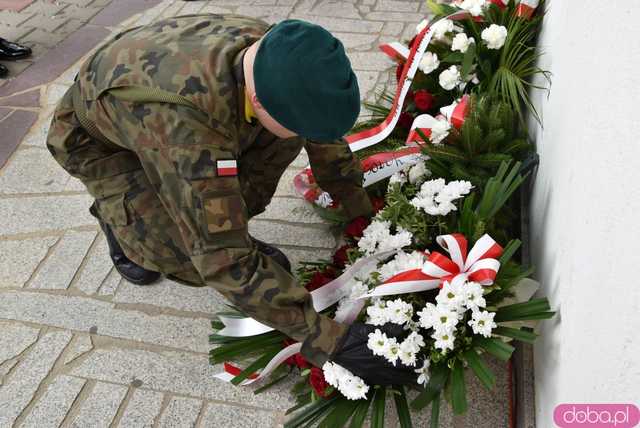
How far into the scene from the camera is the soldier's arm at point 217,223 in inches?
61.8

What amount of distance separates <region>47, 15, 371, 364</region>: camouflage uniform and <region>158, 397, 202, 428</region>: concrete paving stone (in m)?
0.56

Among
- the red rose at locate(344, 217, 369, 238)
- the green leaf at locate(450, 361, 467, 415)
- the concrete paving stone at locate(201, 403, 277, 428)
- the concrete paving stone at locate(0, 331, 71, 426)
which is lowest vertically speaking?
the concrete paving stone at locate(201, 403, 277, 428)

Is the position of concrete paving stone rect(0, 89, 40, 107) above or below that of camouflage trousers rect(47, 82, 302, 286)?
below

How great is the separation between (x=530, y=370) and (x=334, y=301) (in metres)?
0.68

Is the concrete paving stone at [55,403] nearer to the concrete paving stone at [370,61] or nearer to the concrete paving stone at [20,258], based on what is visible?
the concrete paving stone at [20,258]

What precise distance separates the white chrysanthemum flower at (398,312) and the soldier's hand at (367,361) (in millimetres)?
22

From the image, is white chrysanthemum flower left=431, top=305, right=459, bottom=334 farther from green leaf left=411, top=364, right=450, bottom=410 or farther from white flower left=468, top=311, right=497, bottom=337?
green leaf left=411, top=364, right=450, bottom=410

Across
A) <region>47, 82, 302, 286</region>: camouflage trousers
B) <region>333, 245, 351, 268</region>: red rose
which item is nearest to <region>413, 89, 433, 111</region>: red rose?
<region>333, 245, 351, 268</region>: red rose

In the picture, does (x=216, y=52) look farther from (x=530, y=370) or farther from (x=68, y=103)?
(x=530, y=370)

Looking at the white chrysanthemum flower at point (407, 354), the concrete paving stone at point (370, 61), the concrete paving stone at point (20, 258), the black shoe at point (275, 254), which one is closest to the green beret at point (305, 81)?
the white chrysanthemum flower at point (407, 354)

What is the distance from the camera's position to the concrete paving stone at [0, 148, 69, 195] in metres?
3.08

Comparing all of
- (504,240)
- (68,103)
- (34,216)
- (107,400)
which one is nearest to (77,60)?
(34,216)

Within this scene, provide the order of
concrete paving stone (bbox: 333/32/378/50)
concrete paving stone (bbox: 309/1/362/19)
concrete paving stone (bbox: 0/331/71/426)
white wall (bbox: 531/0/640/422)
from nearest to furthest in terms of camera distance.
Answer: white wall (bbox: 531/0/640/422), concrete paving stone (bbox: 0/331/71/426), concrete paving stone (bbox: 333/32/378/50), concrete paving stone (bbox: 309/1/362/19)

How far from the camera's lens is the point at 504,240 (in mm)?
2092
